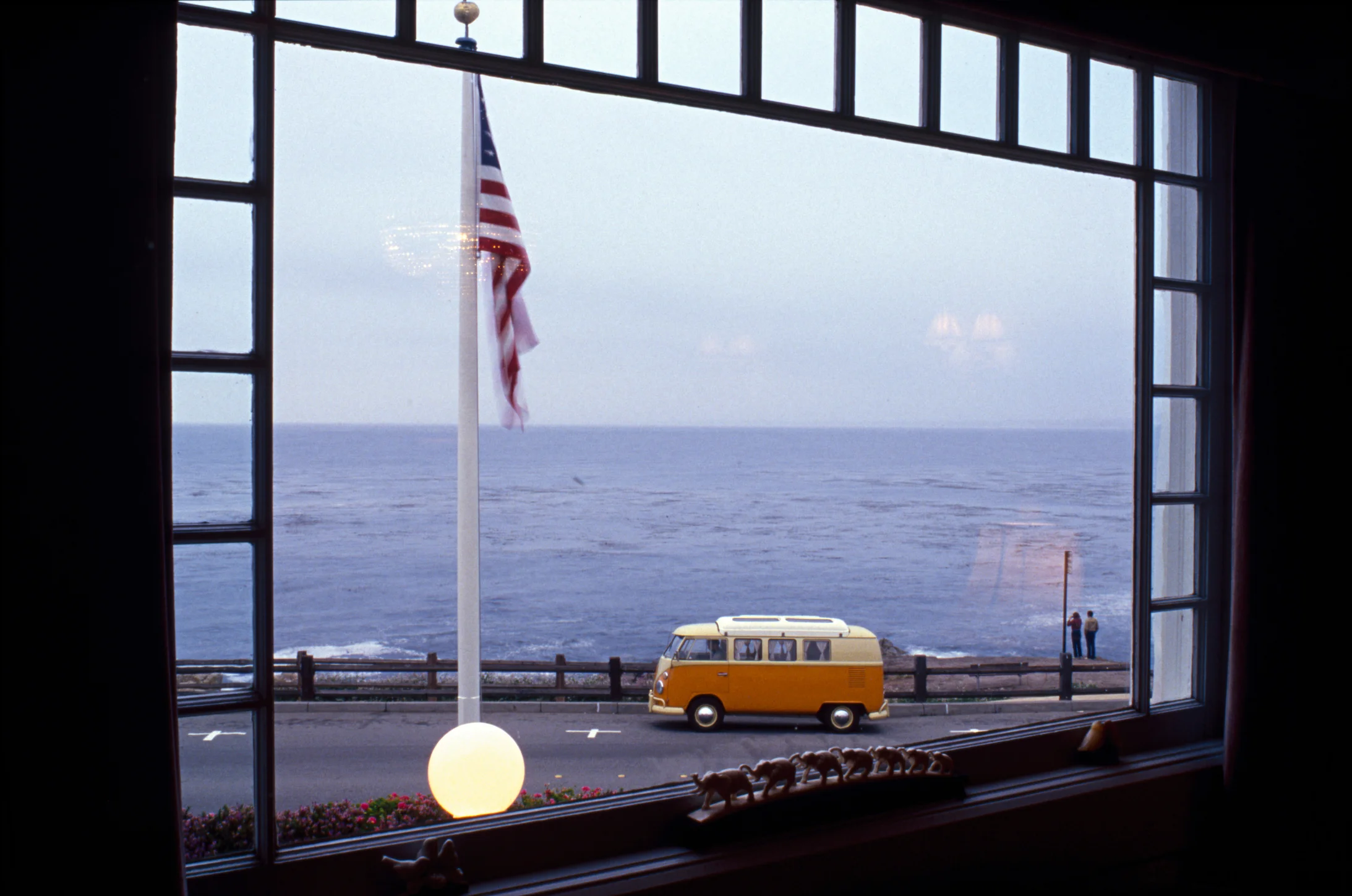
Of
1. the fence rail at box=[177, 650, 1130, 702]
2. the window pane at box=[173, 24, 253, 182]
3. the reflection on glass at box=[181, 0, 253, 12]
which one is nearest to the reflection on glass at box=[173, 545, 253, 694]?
the fence rail at box=[177, 650, 1130, 702]

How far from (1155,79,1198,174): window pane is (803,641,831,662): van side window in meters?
4.47

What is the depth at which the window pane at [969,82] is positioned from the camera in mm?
1757

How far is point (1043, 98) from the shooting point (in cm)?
187

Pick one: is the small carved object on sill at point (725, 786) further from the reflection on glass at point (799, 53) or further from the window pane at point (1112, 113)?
the window pane at point (1112, 113)

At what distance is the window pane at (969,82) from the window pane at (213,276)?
1.29 m

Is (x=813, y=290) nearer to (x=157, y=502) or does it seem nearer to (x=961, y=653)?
(x=961, y=653)

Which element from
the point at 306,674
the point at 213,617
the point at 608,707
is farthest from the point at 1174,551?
the point at 608,707

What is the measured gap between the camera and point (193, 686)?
1.16 metres

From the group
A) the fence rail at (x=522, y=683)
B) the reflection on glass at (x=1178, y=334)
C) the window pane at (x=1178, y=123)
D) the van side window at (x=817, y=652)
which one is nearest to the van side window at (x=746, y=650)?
the van side window at (x=817, y=652)

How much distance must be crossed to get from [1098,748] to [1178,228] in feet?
3.83

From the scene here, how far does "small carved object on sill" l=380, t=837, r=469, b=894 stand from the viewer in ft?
3.99

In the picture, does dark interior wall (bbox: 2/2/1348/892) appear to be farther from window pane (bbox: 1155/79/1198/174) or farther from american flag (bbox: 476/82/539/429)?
american flag (bbox: 476/82/539/429)

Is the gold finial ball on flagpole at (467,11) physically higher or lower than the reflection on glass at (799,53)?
higher

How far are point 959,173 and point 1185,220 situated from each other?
39.4m
